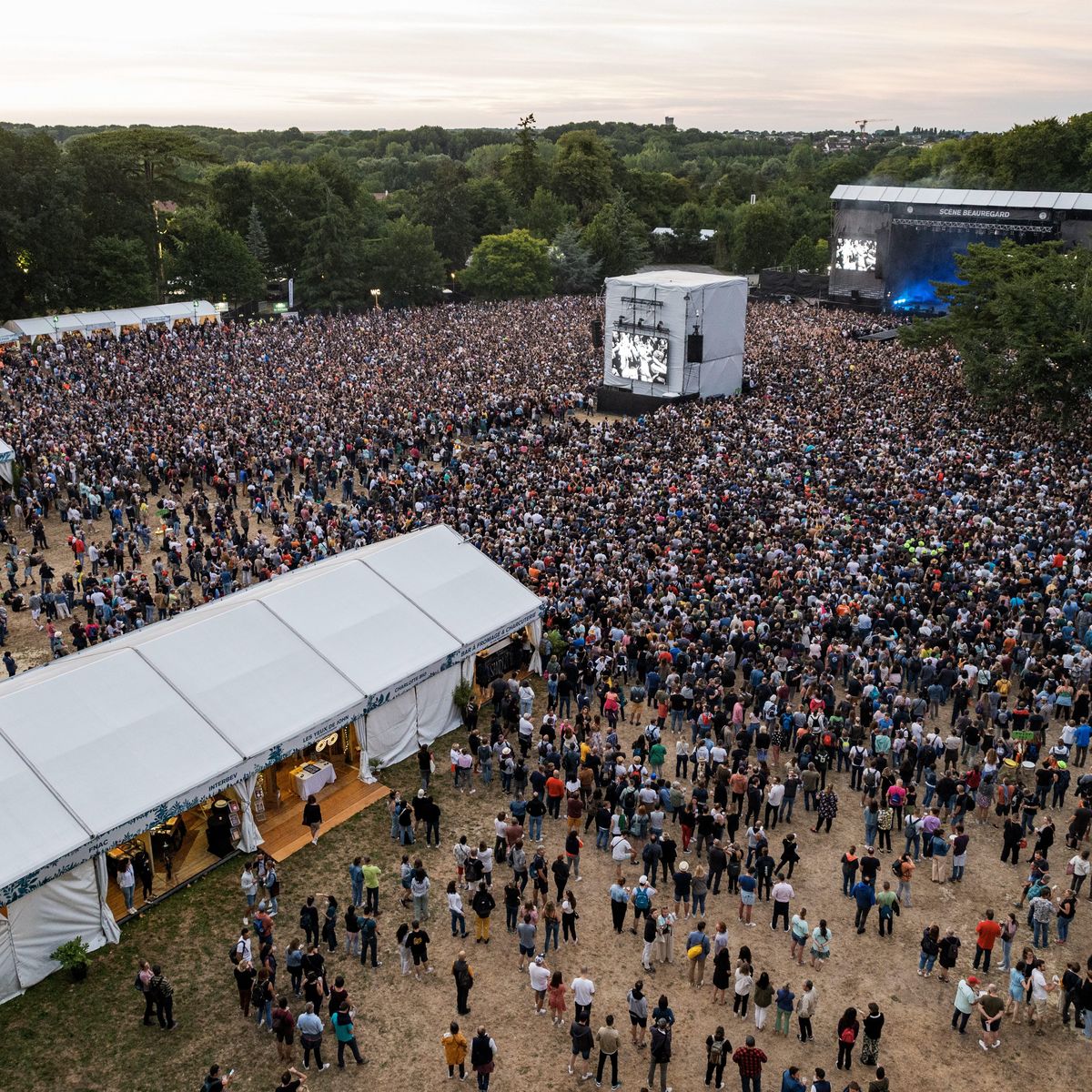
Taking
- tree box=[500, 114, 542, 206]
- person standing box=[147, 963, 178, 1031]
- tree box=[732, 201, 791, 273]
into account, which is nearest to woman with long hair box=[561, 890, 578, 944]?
person standing box=[147, 963, 178, 1031]

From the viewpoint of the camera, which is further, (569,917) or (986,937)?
(569,917)

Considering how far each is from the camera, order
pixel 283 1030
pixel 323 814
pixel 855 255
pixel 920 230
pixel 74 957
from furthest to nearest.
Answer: pixel 855 255 → pixel 920 230 → pixel 323 814 → pixel 74 957 → pixel 283 1030

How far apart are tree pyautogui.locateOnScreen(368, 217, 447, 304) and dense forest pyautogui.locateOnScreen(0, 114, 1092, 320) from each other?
0.39 feet

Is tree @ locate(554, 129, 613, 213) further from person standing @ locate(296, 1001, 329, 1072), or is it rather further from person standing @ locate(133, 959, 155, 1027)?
person standing @ locate(296, 1001, 329, 1072)

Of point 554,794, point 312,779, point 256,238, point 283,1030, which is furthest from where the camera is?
point 256,238

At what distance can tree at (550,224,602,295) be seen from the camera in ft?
245

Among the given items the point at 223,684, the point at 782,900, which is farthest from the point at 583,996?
the point at 223,684

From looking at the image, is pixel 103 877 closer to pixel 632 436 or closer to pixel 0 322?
pixel 632 436

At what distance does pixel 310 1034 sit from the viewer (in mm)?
11453

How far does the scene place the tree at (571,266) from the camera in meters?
74.7

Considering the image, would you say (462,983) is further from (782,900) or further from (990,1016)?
(990,1016)

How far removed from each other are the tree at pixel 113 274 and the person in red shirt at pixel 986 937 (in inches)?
2354

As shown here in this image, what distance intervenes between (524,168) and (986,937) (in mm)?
85348

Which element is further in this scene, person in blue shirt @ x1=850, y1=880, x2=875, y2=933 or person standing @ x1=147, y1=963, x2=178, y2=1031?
person in blue shirt @ x1=850, y1=880, x2=875, y2=933
